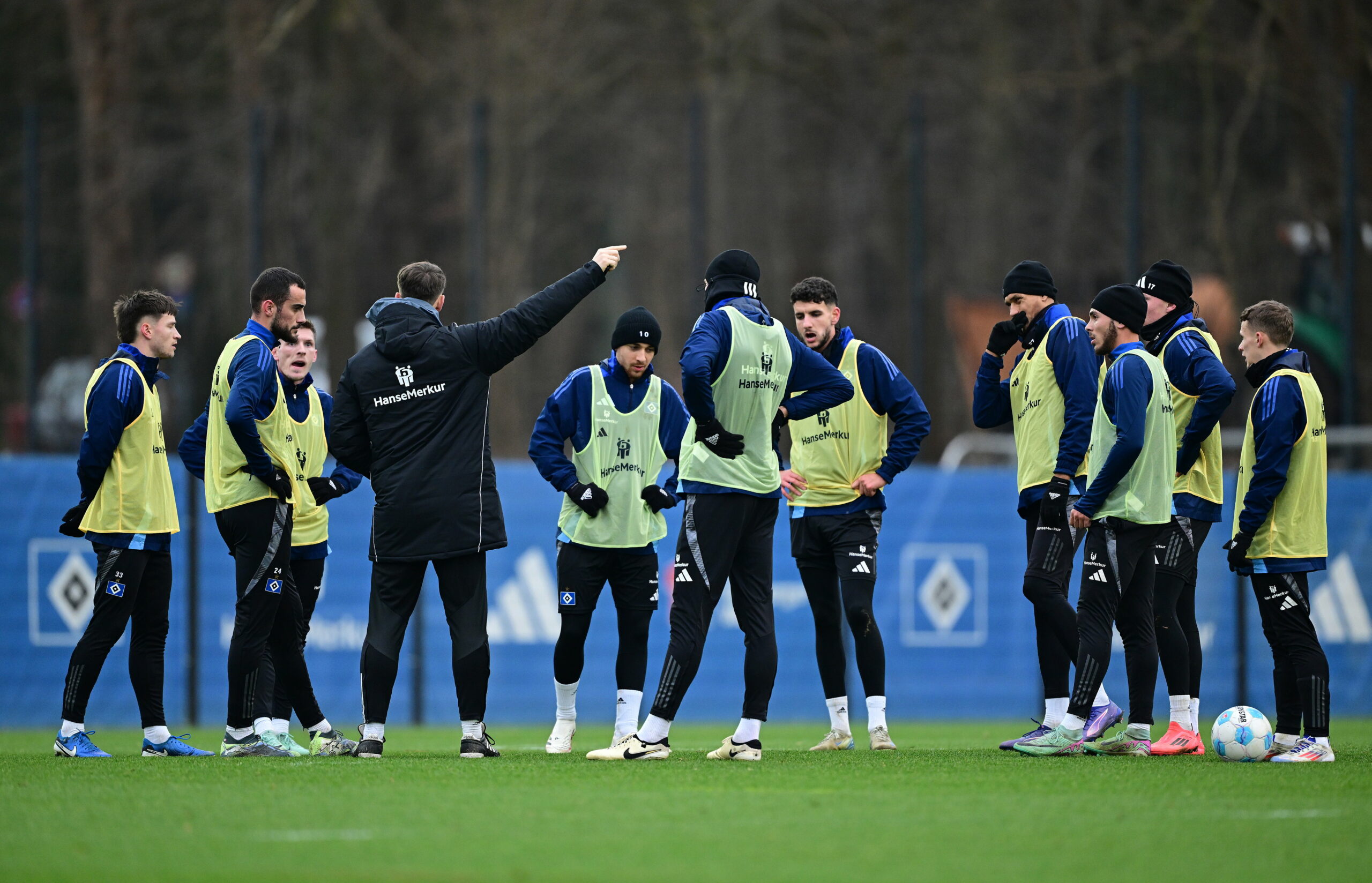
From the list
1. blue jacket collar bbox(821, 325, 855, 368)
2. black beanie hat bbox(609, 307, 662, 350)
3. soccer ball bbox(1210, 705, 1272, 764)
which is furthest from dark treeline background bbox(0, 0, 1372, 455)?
soccer ball bbox(1210, 705, 1272, 764)

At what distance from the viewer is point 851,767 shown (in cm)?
752

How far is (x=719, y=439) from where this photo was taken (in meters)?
7.55

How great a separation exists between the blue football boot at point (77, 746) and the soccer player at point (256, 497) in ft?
2.26

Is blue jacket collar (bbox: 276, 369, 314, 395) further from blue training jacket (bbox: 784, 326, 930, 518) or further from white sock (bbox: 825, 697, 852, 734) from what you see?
white sock (bbox: 825, 697, 852, 734)

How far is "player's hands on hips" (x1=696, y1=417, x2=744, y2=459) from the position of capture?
7.54m

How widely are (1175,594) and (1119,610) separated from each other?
35 cm

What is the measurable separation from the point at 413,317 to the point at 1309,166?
14299 mm

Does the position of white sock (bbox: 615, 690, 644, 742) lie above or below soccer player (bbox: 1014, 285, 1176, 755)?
below

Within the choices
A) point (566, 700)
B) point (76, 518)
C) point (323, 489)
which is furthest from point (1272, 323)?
point (76, 518)

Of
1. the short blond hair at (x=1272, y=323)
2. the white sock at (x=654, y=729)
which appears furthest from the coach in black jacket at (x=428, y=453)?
the short blond hair at (x=1272, y=323)

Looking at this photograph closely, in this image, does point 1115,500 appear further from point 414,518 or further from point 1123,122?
point 1123,122

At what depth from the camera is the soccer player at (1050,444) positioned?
8.02m

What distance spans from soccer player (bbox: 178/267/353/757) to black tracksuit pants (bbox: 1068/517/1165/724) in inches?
144

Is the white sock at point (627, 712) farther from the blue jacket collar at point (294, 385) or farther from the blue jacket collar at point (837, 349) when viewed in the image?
the blue jacket collar at point (294, 385)
